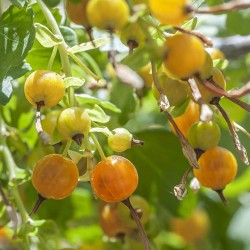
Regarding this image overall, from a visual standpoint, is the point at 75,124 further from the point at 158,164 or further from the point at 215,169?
the point at 158,164

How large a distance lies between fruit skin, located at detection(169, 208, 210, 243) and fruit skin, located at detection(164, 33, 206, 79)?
1.47 meters

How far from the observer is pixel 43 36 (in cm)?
111

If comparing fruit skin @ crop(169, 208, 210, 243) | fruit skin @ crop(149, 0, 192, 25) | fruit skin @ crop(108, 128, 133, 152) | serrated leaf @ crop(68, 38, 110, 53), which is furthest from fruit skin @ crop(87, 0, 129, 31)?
fruit skin @ crop(169, 208, 210, 243)

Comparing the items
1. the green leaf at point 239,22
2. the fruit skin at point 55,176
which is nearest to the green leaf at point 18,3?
the fruit skin at point 55,176

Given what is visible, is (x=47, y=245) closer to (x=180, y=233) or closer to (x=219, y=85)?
(x=219, y=85)

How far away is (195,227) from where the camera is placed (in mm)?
2375

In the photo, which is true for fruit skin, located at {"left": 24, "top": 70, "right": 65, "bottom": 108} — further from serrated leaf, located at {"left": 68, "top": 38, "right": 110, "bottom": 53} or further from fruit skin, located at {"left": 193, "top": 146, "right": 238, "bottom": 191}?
fruit skin, located at {"left": 193, "top": 146, "right": 238, "bottom": 191}

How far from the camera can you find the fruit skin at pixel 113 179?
1.04 m

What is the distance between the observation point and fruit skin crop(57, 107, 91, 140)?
103cm

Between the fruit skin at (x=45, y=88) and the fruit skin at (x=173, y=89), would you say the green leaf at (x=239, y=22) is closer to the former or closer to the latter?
the fruit skin at (x=173, y=89)

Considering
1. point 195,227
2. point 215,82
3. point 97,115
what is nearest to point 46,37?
point 97,115

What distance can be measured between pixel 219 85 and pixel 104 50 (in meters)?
0.56

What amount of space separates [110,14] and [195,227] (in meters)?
1.63

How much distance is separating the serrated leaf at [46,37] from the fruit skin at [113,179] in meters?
0.19
